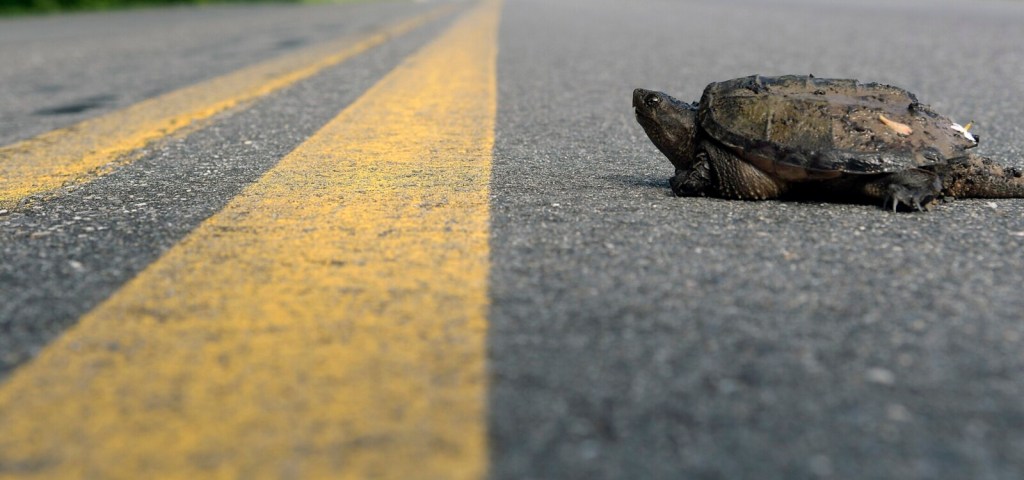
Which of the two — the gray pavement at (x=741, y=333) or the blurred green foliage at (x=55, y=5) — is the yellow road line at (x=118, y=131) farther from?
the blurred green foliage at (x=55, y=5)

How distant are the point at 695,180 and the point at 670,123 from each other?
30cm

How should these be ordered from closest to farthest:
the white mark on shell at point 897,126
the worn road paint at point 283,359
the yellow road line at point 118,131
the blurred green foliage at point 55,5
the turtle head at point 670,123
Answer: the worn road paint at point 283,359, the white mark on shell at point 897,126, the turtle head at point 670,123, the yellow road line at point 118,131, the blurred green foliage at point 55,5

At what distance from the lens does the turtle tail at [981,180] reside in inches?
117

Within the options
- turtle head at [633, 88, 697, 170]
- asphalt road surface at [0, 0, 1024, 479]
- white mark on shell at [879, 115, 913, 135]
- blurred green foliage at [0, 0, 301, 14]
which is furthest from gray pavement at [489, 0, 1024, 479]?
blurred green foliage at [0, 0, 301, 14]

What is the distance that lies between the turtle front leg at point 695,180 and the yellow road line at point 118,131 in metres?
2.13

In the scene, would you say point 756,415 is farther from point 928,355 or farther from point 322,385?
point 322,385

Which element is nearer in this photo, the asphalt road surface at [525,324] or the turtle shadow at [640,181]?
the asphalt road surface at [525,324]

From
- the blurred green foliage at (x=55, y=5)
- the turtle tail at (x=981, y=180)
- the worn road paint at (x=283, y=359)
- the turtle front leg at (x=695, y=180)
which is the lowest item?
the blurred green foliage at (x=55, y=5)

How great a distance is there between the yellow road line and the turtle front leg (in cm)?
213

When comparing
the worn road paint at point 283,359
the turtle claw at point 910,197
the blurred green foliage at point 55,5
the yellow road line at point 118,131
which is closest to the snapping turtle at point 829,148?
the turtle claw at point 910,197

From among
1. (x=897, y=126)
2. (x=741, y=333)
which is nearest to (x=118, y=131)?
(x=897, y=126)

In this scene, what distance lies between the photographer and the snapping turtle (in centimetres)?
289

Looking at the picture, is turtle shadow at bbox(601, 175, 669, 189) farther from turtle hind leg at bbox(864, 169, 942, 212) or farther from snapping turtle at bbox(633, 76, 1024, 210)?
turtle hind leg at bbox(864, 169, 942, 212)

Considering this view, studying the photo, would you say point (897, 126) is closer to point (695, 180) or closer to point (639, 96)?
point (695, 180)
